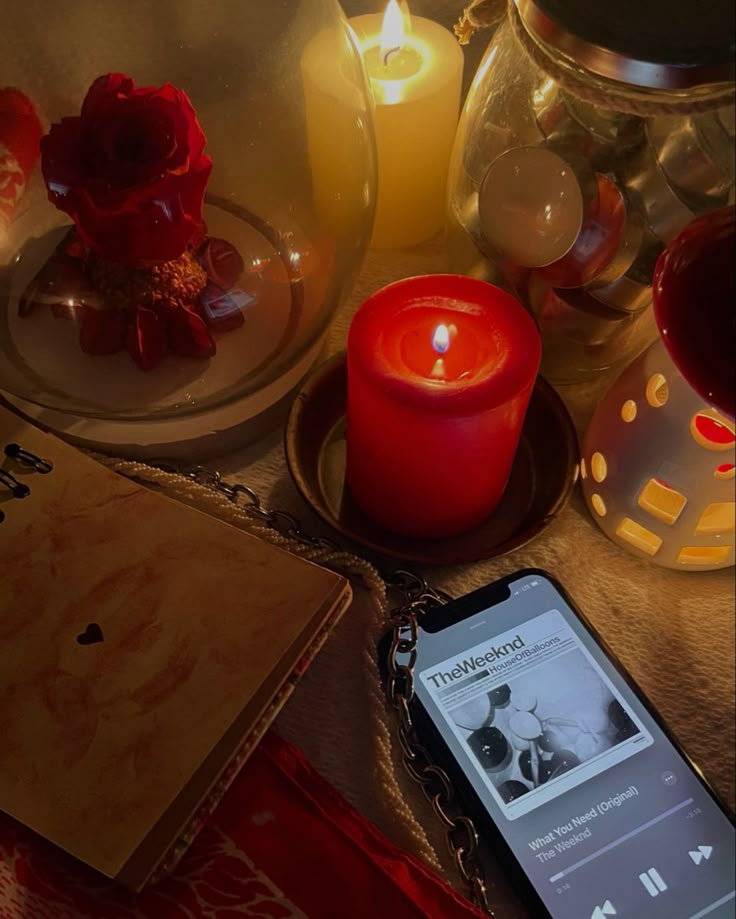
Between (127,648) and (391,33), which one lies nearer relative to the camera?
(127,648)

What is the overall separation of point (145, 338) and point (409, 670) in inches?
7.7

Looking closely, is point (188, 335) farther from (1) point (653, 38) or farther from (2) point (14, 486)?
(1) point (653, 38)

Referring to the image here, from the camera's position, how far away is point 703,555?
0.43 metres

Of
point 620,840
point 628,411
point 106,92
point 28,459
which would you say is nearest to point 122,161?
point 106,92

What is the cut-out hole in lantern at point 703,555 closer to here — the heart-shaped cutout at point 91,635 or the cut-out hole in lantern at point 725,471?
the cut-out hole in lantern at point 725,471

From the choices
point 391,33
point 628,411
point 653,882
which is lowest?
point 653,882

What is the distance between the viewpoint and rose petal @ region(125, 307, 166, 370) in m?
0.43

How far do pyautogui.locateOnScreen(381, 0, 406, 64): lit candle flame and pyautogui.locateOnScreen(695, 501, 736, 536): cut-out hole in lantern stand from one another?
0.29 metres

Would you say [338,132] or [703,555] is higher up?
[338,132]

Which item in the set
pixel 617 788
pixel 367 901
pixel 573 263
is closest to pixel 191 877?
pixel 367 901

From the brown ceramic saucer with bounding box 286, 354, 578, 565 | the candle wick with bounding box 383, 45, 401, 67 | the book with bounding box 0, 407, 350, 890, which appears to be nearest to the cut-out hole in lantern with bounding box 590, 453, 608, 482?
the brown ceramic saucer with bounding box 286, 354, 578, 565

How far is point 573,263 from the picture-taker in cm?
41

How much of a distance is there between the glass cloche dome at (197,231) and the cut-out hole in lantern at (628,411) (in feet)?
0.52

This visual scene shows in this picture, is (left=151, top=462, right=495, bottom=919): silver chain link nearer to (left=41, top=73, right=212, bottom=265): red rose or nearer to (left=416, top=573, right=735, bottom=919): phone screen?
(left=416, top=573, right=735, bottom=919): phone screen
